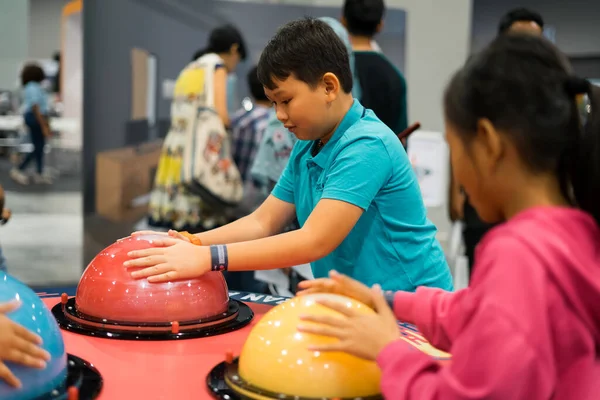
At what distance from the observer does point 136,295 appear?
A: 1.55 m

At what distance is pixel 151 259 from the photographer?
5.13 ft

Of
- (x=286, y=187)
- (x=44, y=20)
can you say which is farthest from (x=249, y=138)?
(x=44, y=20)

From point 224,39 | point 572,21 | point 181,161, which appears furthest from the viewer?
point 572,21

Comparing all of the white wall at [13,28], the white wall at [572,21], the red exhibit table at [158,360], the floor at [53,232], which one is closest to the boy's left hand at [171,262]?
the red exhibit table at [158,360]

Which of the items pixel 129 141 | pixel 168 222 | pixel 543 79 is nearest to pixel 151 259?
pixel 543 79

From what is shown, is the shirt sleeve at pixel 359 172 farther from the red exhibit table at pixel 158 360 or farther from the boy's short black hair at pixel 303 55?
the red exhibit table at pixel 158 360

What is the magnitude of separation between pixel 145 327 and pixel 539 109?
0.96 meters

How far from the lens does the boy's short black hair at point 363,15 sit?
3086 millimetres

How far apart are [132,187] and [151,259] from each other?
3728 mm

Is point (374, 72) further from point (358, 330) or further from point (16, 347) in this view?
point (16, 347)

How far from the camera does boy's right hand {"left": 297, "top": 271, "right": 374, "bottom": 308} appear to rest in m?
1.21

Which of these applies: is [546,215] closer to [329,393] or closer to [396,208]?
[329,393]

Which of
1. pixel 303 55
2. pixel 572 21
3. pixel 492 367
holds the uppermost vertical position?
pixel 572 21

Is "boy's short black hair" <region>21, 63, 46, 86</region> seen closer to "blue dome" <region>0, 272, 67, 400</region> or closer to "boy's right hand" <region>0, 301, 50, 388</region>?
"blue dome" <region>0, 272, 67, 400</region>
